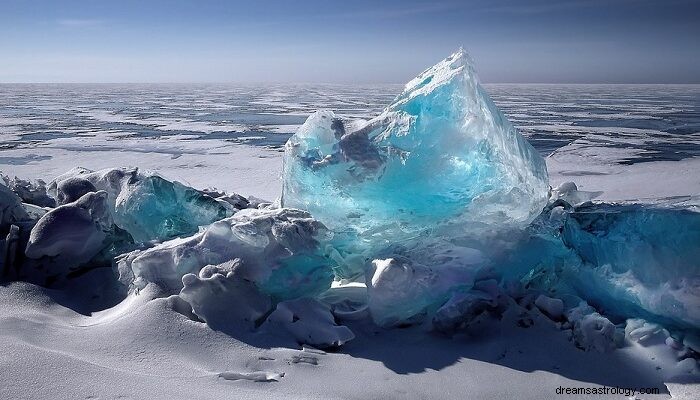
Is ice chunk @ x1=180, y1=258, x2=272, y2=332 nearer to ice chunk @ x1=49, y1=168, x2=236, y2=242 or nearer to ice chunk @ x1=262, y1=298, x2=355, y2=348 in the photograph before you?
ice chunk @ x1=262, y1=298, x2=355, y2=348

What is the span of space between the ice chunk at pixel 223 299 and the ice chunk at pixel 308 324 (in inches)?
4.7

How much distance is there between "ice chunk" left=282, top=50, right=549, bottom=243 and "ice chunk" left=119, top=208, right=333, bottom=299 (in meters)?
0.51

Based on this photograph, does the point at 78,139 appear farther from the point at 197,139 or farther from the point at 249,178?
the point at 249,178

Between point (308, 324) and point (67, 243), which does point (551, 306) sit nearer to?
point (308, 324)

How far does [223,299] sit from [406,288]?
3.33 ft

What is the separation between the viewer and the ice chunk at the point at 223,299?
2.51 m

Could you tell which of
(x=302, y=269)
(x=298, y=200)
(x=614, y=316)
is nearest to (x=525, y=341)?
(x=614, y=316)

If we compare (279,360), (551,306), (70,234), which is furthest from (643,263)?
(70,234)

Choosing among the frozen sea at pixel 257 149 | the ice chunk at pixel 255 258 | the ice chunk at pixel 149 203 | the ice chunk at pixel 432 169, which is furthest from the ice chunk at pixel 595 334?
the ice chunk at pixel 149 203

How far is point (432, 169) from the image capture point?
3.20 m

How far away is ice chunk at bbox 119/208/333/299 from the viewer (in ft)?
9.20

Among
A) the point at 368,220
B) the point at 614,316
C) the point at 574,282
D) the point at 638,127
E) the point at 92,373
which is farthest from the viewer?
the point at 638,127

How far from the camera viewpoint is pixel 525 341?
2.41m

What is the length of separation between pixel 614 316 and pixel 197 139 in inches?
428
